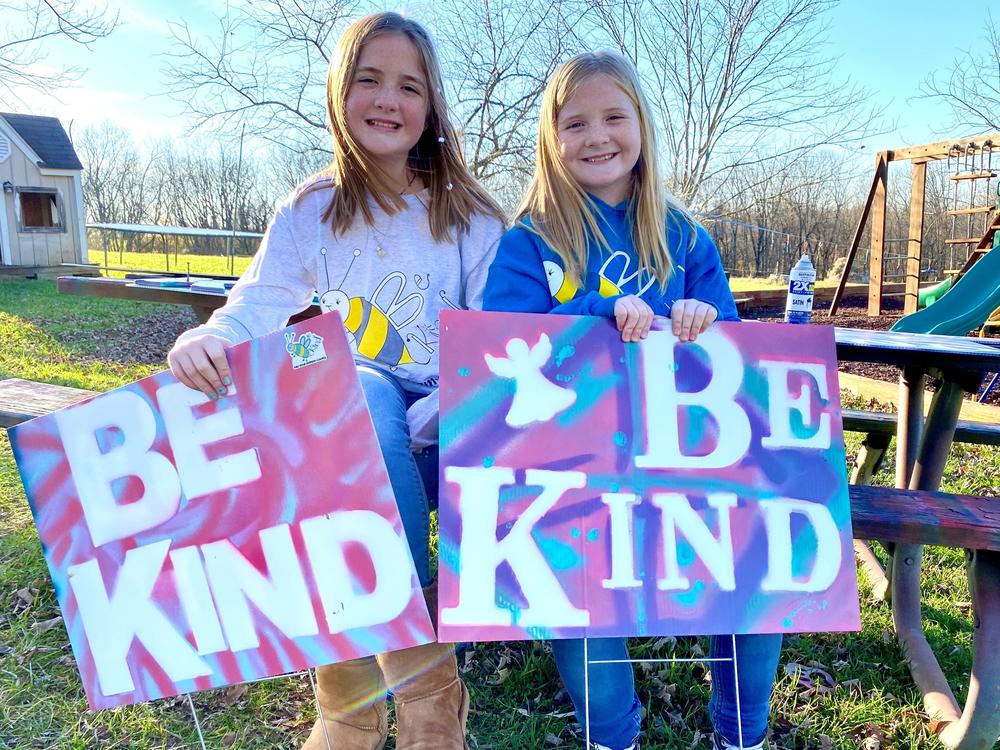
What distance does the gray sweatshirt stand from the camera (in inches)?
Result: 75.9

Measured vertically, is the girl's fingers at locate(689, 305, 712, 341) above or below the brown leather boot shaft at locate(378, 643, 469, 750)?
above

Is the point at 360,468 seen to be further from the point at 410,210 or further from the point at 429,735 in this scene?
the point at 410,210

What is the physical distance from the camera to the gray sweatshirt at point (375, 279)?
1.93 m

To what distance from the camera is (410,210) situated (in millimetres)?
2006

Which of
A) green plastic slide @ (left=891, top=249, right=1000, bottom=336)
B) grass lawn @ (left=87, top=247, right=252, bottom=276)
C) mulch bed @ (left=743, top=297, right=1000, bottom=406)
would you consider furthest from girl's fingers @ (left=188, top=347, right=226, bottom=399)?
grass lawn @ (left=87, top=247, right=252, bottom=276)

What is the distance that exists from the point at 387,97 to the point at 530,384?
91cm

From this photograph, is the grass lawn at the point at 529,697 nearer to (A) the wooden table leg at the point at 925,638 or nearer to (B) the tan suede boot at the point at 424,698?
(A) the wooden table leg at the point at 925,638

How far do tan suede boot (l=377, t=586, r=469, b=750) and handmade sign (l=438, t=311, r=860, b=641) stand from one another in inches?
11.1

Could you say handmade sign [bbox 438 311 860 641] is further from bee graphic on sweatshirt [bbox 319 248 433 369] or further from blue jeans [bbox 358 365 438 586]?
bee graphic on sweatshirt [bbox 319 248 433 369]

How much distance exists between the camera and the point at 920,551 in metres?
2.29

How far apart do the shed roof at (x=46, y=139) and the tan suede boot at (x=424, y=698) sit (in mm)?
18569

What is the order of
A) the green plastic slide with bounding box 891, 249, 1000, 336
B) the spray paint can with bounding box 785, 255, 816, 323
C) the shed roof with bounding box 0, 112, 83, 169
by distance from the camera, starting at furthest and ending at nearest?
the shed roof with bounding box 0, 112, 83, 169, the green plastic slide with bounding box 891, 249, 1000, 336, the spray paint can with bounding box 785, 255, 816, 323

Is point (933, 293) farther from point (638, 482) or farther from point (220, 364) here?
point (220, 364)

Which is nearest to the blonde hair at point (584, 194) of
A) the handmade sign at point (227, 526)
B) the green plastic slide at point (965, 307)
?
the handmade sign at point (227, 526)
